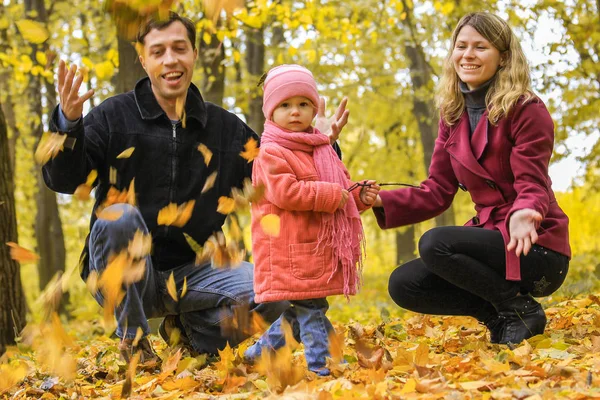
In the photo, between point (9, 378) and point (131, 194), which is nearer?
point (9, 378)

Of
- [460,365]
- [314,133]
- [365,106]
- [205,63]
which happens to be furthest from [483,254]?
[365,106]

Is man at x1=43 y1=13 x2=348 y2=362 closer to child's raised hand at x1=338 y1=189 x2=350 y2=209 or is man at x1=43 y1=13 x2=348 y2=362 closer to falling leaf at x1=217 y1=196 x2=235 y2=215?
falling leaf at x1=217 y1=196 x2=235 y2=215

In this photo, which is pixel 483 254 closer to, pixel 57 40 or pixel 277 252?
pixel 277 252

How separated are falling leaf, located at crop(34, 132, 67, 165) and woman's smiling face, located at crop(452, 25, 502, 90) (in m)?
2.07

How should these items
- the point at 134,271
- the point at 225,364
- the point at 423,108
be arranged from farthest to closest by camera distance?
the point at 423,108 < the point at 134,271 < the point at 225,364

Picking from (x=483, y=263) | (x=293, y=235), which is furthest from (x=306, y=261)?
(x=483, y=263)

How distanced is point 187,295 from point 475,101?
6.18 ft

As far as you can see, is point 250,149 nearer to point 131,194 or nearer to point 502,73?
point 131,194

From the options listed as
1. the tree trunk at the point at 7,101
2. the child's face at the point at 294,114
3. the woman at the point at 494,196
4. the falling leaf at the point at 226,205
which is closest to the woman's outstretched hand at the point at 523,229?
the woman at the point at 494,196

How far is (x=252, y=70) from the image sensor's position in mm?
11852

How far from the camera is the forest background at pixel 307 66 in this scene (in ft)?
20.0

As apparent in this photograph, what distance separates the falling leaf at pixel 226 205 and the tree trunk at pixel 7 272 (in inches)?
82.8

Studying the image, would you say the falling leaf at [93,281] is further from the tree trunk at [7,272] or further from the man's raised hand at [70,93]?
the tree trunk at [7,272]

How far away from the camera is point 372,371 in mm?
2939
